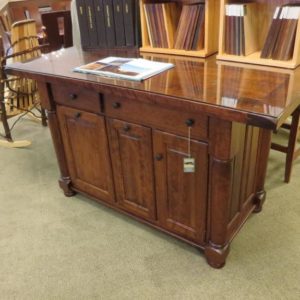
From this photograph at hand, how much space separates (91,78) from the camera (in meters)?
1.36

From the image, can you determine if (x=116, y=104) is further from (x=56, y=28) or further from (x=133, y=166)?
(x=56, y=28)

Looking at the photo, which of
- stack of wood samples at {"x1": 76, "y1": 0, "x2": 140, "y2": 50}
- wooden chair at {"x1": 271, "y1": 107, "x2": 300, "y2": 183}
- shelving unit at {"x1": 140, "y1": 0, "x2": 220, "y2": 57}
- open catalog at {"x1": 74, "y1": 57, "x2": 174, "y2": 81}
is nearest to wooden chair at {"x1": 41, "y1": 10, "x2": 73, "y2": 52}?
stack of wood samples at {"x1": 76, "y1": 0, "x2": 140, "y2": 50}

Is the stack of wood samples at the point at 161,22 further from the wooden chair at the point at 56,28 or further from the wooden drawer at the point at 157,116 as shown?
the wooden chair at the point at 56,28

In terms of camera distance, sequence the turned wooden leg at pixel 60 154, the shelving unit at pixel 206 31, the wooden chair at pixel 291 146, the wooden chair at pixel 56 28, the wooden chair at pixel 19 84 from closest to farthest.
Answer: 1. the shelving unit at pixel 206 31
2. the turned wooden leg at pixel 60 154
3. the wooden chair at pixel 291 146
4. the wooden chair at pixel 19 84
5. the wooden chair at pixel 56 28

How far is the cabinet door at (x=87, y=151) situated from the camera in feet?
5.21

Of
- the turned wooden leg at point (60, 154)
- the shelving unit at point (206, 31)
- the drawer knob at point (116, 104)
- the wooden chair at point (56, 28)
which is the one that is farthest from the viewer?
the wooden chair at point (56, 28)

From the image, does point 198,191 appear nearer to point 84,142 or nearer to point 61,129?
point 84,142

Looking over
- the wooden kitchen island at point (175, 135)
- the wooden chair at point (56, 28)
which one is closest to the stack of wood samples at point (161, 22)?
the wooden kitchen island at point (175, 135)

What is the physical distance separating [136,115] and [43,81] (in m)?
0.52

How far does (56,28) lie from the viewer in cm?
330

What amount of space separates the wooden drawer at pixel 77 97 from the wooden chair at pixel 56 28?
6.08 ft

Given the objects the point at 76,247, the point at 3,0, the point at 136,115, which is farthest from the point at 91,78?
the point at 3,0

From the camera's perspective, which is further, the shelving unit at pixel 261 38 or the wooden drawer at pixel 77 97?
the wooden drawer at pixel 77 97

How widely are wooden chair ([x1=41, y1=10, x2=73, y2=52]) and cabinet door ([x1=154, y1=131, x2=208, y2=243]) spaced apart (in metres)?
2.35
